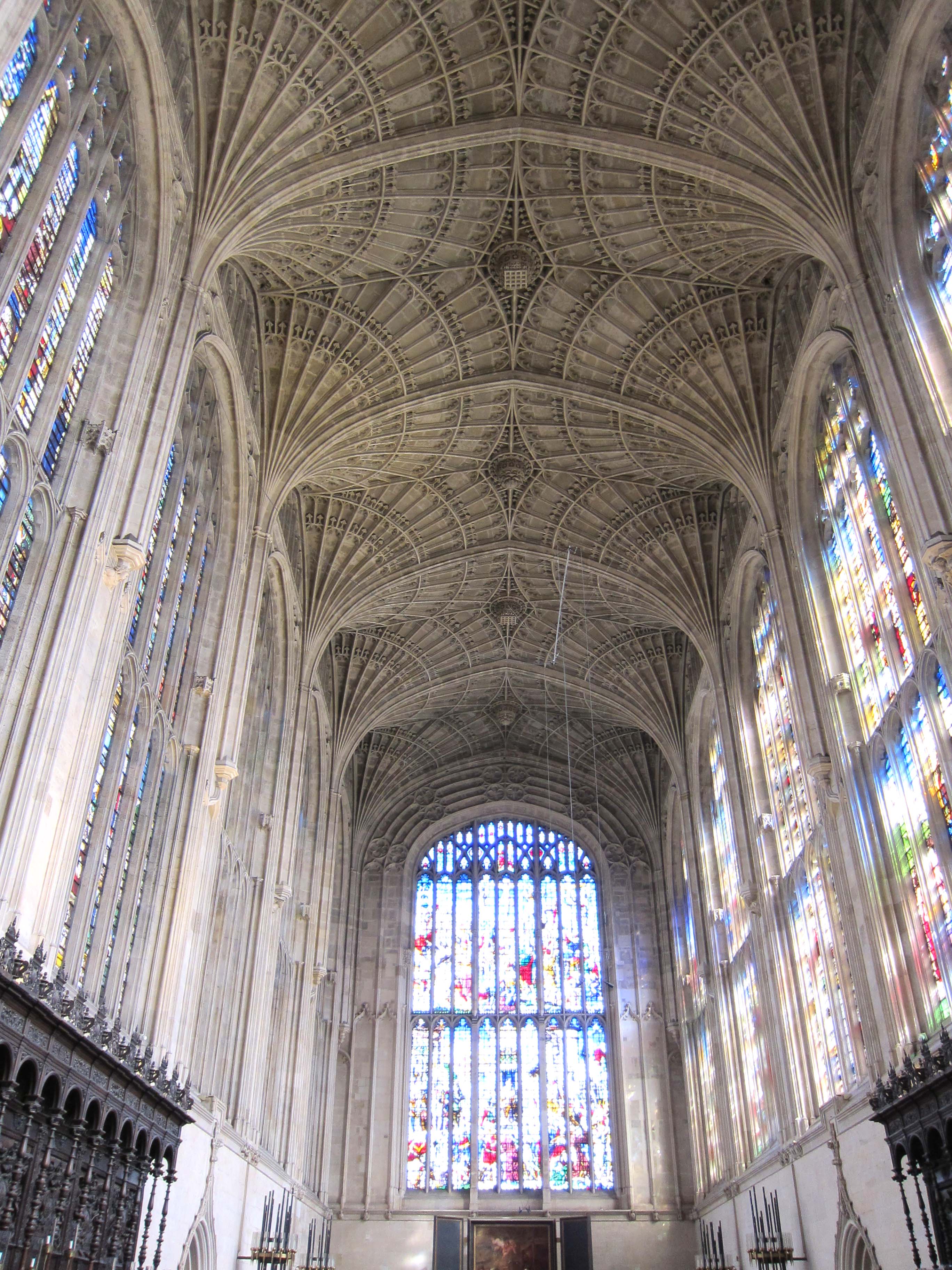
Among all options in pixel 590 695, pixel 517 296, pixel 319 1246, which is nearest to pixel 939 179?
pixel 517 296

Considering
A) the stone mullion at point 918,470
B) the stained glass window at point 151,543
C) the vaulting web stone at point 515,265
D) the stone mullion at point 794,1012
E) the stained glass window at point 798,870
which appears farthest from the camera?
the vaulting web stone at point 515,265

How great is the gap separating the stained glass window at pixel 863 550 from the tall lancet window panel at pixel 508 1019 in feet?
69.4

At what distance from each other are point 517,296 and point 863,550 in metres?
9.46

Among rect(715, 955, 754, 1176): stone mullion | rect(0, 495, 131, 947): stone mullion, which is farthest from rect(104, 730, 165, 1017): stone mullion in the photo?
rect(715, 955, 754, 1176): stone mullion

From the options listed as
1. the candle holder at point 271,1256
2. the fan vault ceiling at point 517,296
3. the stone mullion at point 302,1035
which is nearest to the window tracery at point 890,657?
the fan vault ceiling at point 517,296

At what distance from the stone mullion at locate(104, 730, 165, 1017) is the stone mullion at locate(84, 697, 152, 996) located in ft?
0.40

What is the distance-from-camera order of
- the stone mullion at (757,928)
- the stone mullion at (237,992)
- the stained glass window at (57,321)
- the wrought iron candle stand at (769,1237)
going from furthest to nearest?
the stone mullion at (757,928)
the stone mullion at (237,992)
the wrought iron candle stand at (769,1237)
the stained glass window at (57,321)

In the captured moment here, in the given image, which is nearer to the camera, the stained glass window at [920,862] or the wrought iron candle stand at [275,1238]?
the stained glass window at [920,862]

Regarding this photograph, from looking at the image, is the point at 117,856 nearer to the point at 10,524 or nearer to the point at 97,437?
the point at 10,524

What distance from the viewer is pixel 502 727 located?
3928 cm

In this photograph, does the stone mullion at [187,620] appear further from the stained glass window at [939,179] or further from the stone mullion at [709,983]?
the stone mullion at [709,983]

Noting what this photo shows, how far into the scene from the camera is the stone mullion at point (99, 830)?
14758mm

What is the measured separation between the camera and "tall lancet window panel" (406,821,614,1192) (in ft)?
113

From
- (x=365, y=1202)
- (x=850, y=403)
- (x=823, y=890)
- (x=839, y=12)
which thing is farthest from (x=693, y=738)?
(x=839, y=12)
